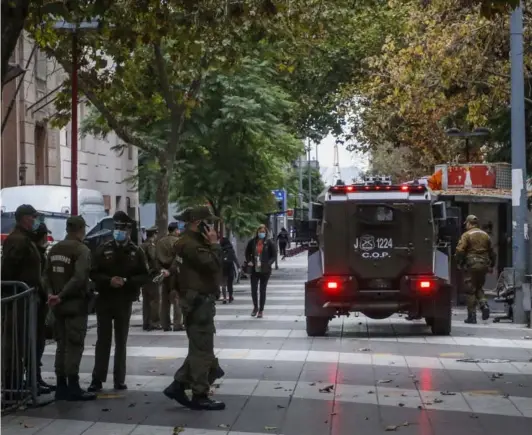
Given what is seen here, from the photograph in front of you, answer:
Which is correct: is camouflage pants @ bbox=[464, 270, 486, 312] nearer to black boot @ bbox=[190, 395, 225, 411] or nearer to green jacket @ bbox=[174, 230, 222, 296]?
green jacket @ bbox=[174, 230, 222, 296]

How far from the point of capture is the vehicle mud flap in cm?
1784

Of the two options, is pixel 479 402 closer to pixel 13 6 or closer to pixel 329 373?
pixel 329 373

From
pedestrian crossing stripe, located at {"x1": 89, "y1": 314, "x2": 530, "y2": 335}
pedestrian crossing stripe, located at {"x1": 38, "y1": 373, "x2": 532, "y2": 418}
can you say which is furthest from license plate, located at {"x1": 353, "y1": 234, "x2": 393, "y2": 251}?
pedestrian crossing stripe, located at {"x1": 38, "y1": 373, "x2": 532, "y2": 418}

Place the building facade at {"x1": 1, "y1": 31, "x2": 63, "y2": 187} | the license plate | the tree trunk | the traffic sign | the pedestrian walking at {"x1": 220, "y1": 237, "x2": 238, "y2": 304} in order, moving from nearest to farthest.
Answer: the license plate, the tree trunk, the pedestrian walking at {"x1": 220, "y1": 237, "x2": 238, "y2": 304}, the building facade at {"x1": 1, "y1": 31, "x2": 63, "y2": 187}, the traffic sign

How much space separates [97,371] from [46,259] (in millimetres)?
1237

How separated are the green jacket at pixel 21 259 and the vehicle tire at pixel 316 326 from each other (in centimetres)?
724

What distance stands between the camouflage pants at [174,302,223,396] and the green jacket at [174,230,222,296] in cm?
18

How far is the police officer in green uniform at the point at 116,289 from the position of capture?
11734 mm

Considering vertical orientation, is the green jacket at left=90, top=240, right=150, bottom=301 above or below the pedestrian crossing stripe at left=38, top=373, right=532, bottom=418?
above

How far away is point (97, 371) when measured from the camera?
11.7 meters

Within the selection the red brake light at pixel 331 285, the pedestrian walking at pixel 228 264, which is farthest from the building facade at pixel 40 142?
the red brake light at pixel 331 285

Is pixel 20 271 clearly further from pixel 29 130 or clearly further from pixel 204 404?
pixel 29 130

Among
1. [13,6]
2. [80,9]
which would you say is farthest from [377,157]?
[13,6]

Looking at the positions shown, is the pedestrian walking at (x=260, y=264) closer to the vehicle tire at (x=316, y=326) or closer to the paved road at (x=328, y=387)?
the paved road at (x=328, y=387)
